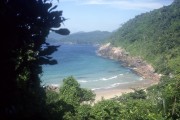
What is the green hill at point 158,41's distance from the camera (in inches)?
4048

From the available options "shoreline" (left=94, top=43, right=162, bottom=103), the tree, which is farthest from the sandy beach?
the tree

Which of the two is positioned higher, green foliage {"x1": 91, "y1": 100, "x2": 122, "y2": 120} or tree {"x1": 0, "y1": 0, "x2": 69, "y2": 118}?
tree {"x1": 0, "y1": 0, "x2": 69, "y2": 118}

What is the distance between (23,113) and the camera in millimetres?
9805

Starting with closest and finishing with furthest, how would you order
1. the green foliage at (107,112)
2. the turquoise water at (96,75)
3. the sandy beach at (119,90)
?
the green foliage at (107,112) < the sandy beach at (119,90) < the turquoise water at (96,75)

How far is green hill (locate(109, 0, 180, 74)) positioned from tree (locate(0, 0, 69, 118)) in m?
78.5

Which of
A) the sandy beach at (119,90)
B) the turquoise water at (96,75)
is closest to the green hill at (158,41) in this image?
the sandy beach at (119,90)

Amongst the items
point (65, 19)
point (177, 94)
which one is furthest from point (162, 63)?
point (65, 19)

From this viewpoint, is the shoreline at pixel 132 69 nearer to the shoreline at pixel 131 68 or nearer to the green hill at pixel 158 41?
the shoreline at pixel 131 68

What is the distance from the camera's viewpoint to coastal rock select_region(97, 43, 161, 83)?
101 m

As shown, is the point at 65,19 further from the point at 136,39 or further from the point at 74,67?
the point at 136,39

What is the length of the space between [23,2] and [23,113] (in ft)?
11.7

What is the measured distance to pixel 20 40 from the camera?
31.2ft

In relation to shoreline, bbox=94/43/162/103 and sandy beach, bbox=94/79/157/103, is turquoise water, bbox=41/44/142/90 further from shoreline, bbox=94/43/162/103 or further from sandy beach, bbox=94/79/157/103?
sandy beach, bbox=94/79/157/103

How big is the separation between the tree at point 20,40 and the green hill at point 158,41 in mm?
78502
